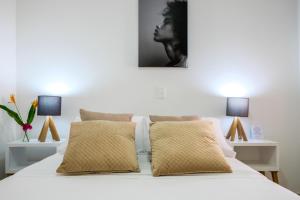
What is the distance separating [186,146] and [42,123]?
1.65 m

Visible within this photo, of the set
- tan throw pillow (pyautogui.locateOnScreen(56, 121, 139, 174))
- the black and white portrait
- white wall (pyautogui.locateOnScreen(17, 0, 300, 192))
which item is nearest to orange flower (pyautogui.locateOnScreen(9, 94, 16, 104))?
white wall (pyautogui.locateOnScreen(17, 0, 300, 192))

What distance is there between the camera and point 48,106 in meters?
2.56

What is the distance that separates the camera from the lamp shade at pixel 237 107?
2.62m

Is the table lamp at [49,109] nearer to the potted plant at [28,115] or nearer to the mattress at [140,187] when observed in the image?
the potted plant at [28,115]

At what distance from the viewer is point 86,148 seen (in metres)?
1.73

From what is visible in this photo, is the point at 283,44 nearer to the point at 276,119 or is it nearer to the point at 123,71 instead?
the point at 276,119

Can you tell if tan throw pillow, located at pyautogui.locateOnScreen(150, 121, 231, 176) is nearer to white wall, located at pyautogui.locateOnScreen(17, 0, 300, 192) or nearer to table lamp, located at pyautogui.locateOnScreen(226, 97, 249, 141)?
table lamp, located at pyautogui.locateOnScreen(226, 97, 249, 141)

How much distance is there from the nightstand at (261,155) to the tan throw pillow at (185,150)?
81 centimetres

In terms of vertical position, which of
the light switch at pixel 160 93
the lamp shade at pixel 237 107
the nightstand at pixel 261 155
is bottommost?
the nightstand at pixel 261 155

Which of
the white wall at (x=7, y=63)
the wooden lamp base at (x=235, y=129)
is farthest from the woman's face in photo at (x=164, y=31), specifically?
the white wall at (x=7, y=63)

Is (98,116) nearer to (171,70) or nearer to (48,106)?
(48,106)

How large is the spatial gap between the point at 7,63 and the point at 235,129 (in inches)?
87.2

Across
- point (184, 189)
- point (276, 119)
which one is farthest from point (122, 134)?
point (276, 119)

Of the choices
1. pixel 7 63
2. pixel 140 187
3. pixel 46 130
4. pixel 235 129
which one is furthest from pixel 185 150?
pixel 7 63
